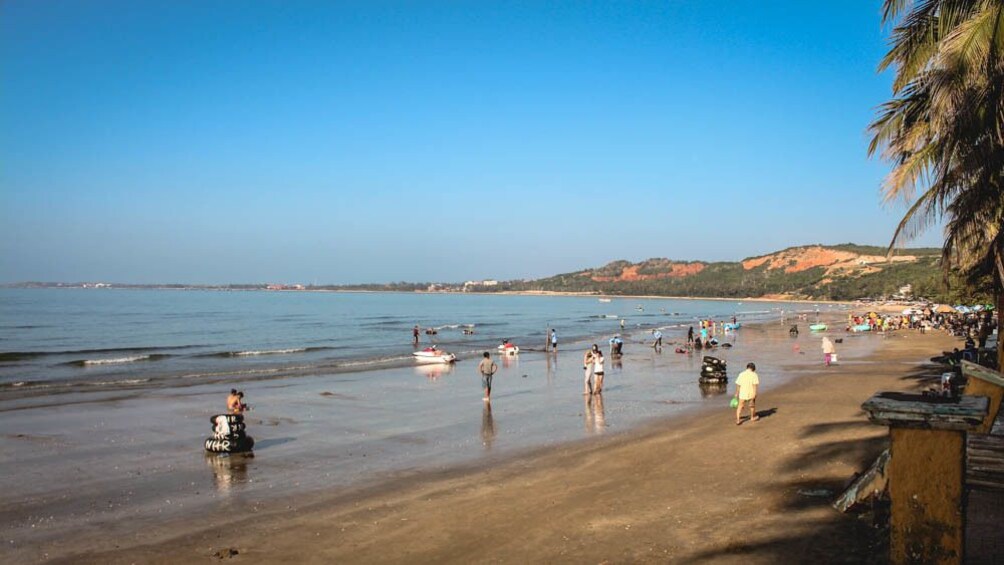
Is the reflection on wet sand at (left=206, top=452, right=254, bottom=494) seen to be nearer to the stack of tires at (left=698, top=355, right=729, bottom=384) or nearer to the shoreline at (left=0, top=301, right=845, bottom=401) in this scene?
the shoreline at (left=0, top=301, right=845, bottom=401)

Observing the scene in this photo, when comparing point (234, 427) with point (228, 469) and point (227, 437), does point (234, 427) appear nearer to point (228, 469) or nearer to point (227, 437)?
point (227, 437)

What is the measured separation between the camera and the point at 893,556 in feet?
14.1

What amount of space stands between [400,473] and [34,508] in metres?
6.27

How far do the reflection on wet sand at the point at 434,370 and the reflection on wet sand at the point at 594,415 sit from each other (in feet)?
35.0

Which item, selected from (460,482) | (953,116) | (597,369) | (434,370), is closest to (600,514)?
(460,482)

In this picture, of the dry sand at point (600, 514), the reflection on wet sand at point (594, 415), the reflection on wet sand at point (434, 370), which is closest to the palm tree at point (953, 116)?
the dry sand at point (600, 514)

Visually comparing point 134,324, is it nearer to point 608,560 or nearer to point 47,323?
point 47,323

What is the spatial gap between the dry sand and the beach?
0.04 m

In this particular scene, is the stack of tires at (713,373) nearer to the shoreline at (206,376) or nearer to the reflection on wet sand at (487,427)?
the reflection on wet sand at (487,427)

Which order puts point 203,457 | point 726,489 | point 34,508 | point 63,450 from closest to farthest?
point 726,489 < point 34,508 < point 203,457 < point 63,450

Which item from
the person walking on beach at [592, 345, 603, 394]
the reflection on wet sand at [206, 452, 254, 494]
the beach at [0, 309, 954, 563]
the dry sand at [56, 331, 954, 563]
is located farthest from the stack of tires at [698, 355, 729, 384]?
the reflection on wet sand at [206, 452, 254, 494]

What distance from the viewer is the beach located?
27.9 ft

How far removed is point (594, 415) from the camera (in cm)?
1934

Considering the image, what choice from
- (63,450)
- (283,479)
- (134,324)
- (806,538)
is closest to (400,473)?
(283,479)
